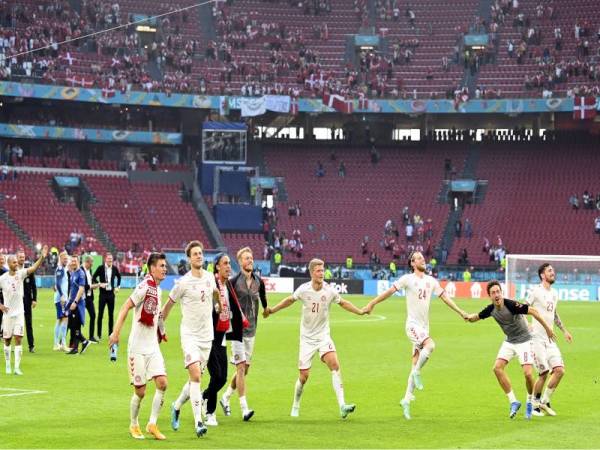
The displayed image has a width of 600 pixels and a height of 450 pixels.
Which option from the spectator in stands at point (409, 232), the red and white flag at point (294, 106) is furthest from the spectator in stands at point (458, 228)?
the red and white flag at point (294, 106)

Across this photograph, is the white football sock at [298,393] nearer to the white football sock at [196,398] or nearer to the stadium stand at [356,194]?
the white football sock at [196,398]

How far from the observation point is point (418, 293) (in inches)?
708

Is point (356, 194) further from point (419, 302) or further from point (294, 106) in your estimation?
point (419, 302)

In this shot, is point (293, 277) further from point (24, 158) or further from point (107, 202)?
point (24, 158)

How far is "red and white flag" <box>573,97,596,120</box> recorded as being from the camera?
76.4 metres

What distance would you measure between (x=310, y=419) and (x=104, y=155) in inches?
2576

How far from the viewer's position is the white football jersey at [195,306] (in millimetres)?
A: 15016

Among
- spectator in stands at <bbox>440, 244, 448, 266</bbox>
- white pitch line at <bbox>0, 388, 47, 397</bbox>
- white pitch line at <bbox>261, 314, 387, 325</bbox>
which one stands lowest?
spectator in stands at <bbox>440, 244, 448, 266</bbox>

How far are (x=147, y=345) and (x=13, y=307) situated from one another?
8.51 m

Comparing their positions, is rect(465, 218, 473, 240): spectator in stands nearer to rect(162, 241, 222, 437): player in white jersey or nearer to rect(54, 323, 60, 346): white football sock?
rect(54, 323, 60, 346): white football sock

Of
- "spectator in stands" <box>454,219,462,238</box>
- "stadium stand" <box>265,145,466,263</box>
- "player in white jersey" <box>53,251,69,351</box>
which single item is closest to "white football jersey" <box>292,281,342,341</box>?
"player in white jersey" <box>53,251,69,351</box>

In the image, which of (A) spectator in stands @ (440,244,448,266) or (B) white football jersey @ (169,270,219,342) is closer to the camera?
(B) white football jersey @ (169,270,219,342)

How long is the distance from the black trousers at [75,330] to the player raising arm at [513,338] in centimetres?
1226

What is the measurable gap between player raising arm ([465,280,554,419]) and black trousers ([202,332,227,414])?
12.8 ft
